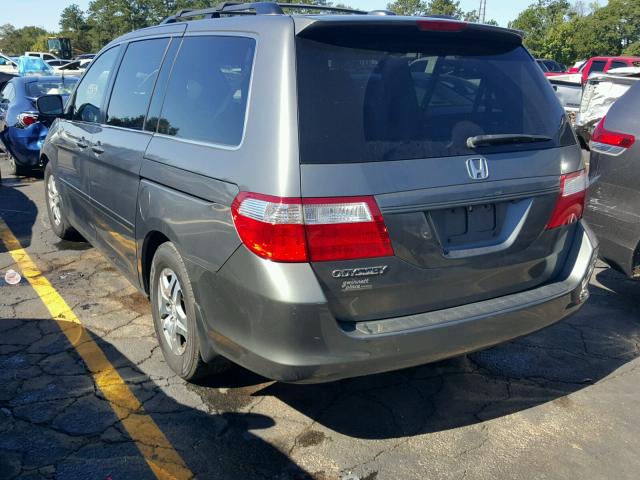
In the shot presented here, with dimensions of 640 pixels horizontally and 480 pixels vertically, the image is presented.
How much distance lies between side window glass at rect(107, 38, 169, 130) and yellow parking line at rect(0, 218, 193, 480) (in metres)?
1.41

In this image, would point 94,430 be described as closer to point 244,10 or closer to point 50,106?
point 244,10

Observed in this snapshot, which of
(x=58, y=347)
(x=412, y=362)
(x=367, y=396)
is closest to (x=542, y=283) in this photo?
(x=412, y=362)

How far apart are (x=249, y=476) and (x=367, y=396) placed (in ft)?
2.98

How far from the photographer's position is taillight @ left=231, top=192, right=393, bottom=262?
2.43 meters

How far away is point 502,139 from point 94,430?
2.42 metres

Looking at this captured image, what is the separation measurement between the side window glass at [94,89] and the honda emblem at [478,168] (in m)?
2.95

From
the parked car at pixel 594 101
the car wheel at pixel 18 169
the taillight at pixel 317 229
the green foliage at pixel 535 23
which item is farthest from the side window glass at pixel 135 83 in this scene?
the green foliage at pixel 535 23

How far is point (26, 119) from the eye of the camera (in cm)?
878

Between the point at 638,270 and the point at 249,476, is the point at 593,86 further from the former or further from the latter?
the point at 249,476

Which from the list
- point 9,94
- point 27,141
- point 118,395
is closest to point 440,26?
point 118,395

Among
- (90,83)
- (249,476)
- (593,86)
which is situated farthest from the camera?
(593,86)

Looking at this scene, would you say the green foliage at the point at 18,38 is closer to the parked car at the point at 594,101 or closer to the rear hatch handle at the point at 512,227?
the parked car at the point at 594,101

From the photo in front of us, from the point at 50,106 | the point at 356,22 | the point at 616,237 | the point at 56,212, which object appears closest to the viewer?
the point at 356,22

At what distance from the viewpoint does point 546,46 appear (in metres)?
41.9
